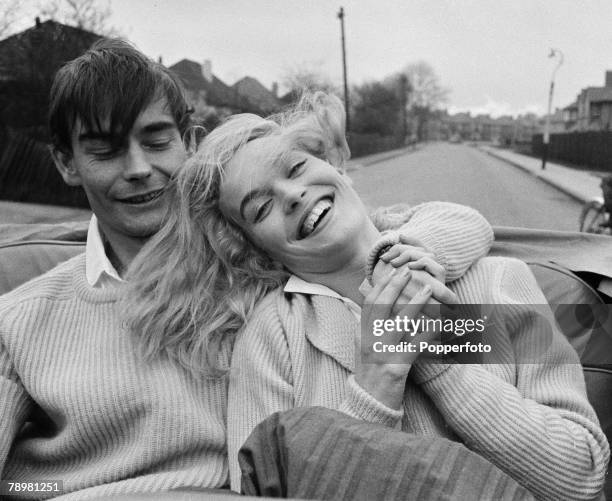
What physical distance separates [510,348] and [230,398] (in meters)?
0.63

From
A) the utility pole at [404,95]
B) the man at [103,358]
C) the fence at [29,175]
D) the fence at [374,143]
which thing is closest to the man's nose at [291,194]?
the man at [103,358]

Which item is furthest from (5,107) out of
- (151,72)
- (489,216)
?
(151,72)

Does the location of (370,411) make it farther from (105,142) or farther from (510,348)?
(105,142)

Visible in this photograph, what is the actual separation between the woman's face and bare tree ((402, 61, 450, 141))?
0.90 m

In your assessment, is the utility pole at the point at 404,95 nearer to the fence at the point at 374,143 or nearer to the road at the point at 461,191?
the road at the point at 461,191

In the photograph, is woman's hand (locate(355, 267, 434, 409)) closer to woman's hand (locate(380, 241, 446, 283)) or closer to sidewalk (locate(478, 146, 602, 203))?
woman's hand (locate(380, 241, 446, 283))

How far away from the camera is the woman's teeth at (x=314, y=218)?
1357 millimetres

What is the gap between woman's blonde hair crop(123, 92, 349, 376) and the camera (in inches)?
56.5

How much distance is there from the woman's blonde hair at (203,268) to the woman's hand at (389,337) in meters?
0.39

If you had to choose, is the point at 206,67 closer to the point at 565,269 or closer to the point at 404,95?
the point at 404,95

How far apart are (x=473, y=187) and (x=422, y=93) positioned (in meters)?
8.75

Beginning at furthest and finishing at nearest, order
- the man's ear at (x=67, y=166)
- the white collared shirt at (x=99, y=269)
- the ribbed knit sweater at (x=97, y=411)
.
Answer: the man's ear at (x=67, y=166), the white collared shirt at (x=99, y=269), the ribbed knit sweater at (x=97, y=411)

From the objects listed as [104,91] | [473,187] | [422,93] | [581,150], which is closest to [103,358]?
[104,91]

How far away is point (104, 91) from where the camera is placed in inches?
61.1
